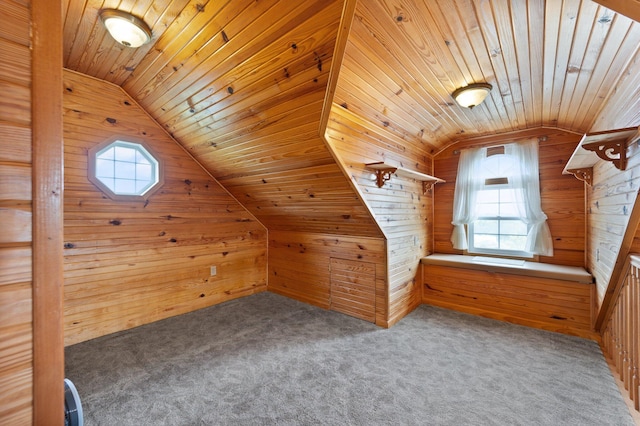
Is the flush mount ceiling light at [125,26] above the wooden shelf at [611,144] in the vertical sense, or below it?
above

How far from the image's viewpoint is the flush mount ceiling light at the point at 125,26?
1540 millimetres

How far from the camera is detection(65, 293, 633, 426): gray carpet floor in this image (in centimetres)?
162

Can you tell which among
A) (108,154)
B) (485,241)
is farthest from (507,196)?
(108,154)

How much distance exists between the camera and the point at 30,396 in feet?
1.90

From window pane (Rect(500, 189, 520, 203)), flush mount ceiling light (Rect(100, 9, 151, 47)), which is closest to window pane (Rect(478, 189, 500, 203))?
window pane (Rect(500, 189, 520, 203))

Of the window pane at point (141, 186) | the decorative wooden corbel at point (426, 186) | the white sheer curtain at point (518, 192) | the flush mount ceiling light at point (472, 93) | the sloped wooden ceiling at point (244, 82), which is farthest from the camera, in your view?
the decorative wooden corbel at point (426, 186)

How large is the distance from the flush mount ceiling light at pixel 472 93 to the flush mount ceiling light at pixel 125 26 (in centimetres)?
223

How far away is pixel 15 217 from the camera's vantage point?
0.57m

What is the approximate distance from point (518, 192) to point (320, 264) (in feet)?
8.47

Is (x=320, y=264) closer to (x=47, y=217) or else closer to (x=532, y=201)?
(x=532, y=201)

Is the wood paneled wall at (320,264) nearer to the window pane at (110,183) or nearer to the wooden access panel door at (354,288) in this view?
the wooden access panel door at (354,288)

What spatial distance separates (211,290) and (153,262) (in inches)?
31.7

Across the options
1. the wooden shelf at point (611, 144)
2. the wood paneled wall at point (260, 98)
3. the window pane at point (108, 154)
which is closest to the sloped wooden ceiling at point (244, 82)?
the wood paneled wall at point (260, 98)

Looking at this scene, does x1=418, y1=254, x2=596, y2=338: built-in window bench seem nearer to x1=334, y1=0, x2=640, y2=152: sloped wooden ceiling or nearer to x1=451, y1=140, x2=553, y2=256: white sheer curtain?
x1=451, y1=140, x2=553, y2=256: white sheer curtain
